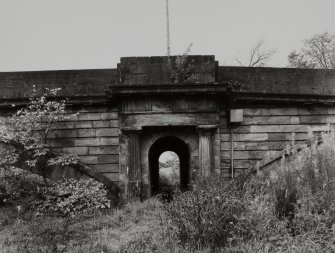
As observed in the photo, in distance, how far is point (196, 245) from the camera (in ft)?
19.8

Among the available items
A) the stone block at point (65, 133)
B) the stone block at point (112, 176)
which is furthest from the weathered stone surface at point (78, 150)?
the stone block at point (112, 176)

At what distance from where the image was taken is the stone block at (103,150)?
10.9 m

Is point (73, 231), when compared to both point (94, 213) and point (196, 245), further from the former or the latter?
point (196, 245)

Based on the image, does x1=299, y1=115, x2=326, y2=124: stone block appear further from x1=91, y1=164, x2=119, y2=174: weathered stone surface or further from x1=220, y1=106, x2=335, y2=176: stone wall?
x1=91, y1=164, x2=119, y2=174: weathered stone surface

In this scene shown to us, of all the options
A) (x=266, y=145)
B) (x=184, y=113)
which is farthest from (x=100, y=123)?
(x=266, y=145)

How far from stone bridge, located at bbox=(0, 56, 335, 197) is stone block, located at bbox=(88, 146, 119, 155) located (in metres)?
0.03

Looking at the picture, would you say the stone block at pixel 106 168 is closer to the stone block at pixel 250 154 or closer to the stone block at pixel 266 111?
the stone block at pixel 250 154

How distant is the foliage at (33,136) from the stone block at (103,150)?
0.76 metres

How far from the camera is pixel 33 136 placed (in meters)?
10.2

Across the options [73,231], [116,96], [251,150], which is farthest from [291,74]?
[73,231]

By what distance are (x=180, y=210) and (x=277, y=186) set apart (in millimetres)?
1712

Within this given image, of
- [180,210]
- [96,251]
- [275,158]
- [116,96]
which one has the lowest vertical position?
[96,251]

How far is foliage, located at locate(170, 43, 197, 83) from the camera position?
10.5 m

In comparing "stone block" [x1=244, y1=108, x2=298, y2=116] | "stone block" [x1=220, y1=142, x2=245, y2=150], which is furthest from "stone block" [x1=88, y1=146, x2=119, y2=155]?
"stone block" [x1=244, y1=108, x2=298, y2=116]
